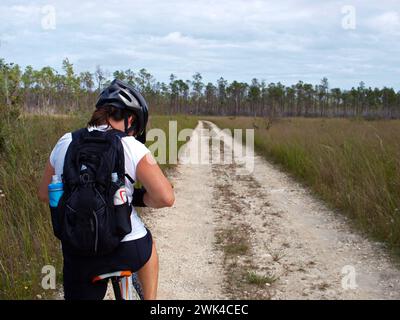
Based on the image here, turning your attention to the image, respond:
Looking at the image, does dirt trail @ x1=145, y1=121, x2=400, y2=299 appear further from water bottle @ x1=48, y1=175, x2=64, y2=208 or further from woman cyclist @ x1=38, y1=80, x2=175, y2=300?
water bottle @ x1=48, y1=175, x2=64, y2=208

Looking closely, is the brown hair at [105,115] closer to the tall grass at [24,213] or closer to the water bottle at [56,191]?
the water bottle at [56,191]

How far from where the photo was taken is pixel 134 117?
6.95 feet

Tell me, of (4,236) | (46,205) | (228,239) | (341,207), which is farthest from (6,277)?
(341,207)

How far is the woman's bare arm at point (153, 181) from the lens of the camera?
1.90 metres

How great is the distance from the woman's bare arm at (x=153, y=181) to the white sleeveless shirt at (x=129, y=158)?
0.09ft

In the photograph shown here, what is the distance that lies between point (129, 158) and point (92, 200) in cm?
26

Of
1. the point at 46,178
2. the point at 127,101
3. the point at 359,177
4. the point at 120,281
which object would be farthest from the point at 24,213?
the point at 359,177

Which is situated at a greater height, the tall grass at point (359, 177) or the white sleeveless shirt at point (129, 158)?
the white sleeveless shirt at point (129, 158)

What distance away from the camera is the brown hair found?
6.56 ft

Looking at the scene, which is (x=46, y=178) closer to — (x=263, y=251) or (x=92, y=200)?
(x=92, y=200)

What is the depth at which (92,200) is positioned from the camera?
1753 millimetres

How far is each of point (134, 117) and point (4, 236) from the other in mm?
2579

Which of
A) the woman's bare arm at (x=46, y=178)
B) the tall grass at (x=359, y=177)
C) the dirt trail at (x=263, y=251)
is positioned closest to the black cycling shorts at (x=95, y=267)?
the woman's bare arm at (x=46, y=178)

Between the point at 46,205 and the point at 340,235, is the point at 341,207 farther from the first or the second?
the point at 46,205
